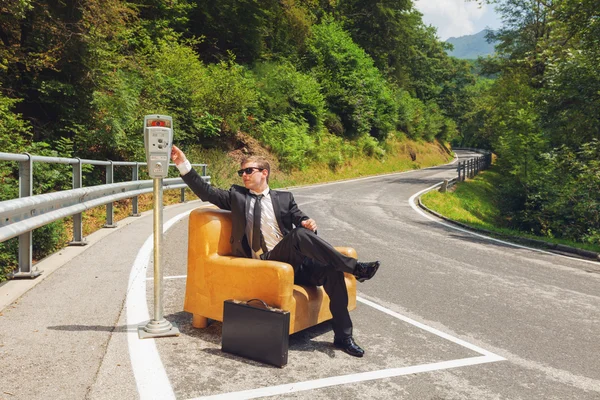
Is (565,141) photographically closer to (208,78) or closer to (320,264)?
(208,78)

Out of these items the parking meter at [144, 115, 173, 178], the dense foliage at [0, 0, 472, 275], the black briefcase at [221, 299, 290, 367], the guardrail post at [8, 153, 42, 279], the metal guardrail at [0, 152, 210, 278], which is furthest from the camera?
the dense foliage at [0, 0, 472, 275]

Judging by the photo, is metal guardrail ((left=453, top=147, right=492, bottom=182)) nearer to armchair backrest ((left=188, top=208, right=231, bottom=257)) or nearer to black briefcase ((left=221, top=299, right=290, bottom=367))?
armchair backrest ((left=188, top=208, right=231, bottom=257))

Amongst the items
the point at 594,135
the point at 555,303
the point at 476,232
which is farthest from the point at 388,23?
the point at 555,303

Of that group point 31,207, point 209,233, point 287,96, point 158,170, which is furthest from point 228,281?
point 287,96

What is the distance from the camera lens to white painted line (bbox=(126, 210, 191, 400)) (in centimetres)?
314

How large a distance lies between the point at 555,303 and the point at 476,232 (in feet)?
24.4

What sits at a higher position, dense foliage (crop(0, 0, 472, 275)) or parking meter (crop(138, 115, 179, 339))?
dense foliage (crop(0, 0, 472, 275))

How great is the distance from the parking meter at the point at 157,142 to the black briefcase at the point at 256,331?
3.96 ft

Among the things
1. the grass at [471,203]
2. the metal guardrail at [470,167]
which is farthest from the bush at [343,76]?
the grass at [471,203]

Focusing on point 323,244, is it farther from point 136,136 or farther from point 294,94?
point 294,94

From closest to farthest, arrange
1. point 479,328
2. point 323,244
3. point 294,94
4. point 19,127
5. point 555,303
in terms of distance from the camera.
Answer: point 323,244
point 479,328
point 555,303
point 19,127
point 294,94

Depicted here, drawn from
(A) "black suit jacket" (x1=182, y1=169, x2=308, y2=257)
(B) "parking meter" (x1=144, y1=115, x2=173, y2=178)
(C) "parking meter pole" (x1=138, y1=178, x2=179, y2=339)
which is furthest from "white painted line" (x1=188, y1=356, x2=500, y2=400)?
(B) "parking meter" (x1=144, y1=115, x2=173, y2=178)

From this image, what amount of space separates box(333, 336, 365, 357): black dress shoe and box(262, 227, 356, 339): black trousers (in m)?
0.04

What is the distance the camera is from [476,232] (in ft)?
43.6
